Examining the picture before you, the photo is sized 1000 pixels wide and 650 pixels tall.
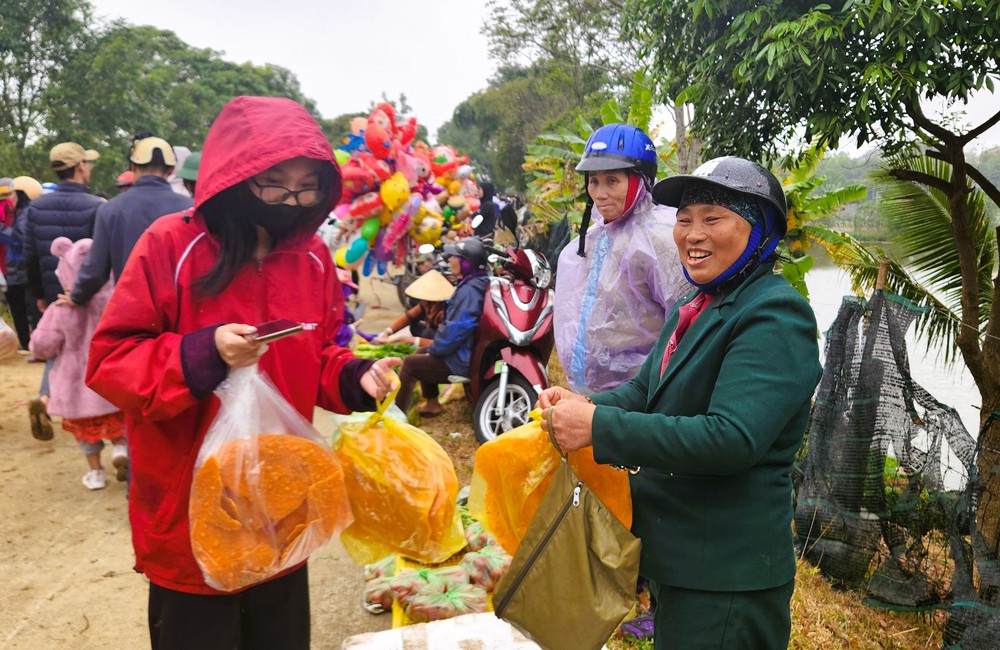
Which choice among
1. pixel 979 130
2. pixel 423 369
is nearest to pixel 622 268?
pixel 979 130

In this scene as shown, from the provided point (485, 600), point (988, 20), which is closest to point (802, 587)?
point (485, 600)

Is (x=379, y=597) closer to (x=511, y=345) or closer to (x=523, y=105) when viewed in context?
(x=511, y=345)

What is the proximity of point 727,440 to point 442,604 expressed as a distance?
201 cm

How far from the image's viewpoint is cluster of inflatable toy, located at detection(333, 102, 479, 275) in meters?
7.13

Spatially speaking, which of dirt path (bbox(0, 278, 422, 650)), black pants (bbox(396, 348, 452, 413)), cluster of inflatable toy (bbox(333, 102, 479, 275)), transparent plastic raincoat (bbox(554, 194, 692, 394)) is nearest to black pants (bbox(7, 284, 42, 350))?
dirt path (bbox(0, 278, 422, 650))

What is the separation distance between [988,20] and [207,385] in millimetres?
3066

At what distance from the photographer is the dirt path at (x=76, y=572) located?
3105 mm

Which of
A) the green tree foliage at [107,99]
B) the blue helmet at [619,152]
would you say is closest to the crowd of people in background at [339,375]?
the blue helmet at [619,152]

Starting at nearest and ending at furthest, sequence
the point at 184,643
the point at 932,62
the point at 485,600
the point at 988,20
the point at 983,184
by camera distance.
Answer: the point at 184,643 → the point at 988,20 → the point at 932,62 → the point at 485,600 → the point at 983,184

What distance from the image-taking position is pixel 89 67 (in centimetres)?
1471

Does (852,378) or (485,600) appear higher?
(852,378)

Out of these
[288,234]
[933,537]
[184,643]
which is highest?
[288,234]

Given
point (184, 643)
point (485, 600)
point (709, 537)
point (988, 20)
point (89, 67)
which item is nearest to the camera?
point (709, 537)

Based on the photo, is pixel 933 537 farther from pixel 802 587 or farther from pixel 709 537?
pixel 709 537
